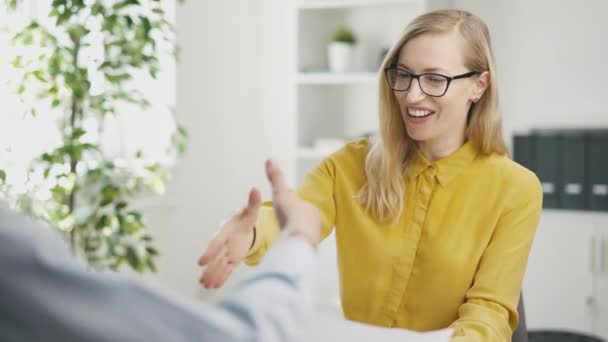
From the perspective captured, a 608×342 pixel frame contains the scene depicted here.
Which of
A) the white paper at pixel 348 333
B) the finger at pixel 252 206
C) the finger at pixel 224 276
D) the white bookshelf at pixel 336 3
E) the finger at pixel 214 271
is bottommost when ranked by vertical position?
the white paper at pixel 348 333

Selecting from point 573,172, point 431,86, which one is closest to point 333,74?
point 573,172

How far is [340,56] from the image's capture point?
4562mm

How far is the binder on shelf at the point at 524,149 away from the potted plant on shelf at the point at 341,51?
3.25 feet

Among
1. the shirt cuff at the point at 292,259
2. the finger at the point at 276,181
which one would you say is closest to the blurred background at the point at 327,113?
the finger at the point at 276,181

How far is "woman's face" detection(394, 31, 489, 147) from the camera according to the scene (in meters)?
1.66

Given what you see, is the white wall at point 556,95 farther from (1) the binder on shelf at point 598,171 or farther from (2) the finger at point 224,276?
(2) the finger at point 224,276

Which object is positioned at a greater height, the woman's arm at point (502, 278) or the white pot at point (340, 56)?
the white pot at point (340, 56)

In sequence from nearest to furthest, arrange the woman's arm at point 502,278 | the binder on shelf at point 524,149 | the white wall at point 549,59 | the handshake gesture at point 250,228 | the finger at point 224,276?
1. the handshake gesture at point 250,228
2. the finger at point 224,276
3. the woman's arm at point 502,278
4. the binder on shelf at point 524,149
5. the white wall at point 549,59

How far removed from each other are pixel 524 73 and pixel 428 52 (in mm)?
2961

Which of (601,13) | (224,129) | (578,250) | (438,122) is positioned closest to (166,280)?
(224,129)

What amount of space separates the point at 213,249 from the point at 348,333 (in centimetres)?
34

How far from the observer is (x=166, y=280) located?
14.0 feet

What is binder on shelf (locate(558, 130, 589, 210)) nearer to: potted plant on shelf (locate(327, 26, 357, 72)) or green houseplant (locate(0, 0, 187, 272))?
potted plant on shelf (locate(327, 26, 357, 72))

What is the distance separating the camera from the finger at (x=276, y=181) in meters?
1.06
